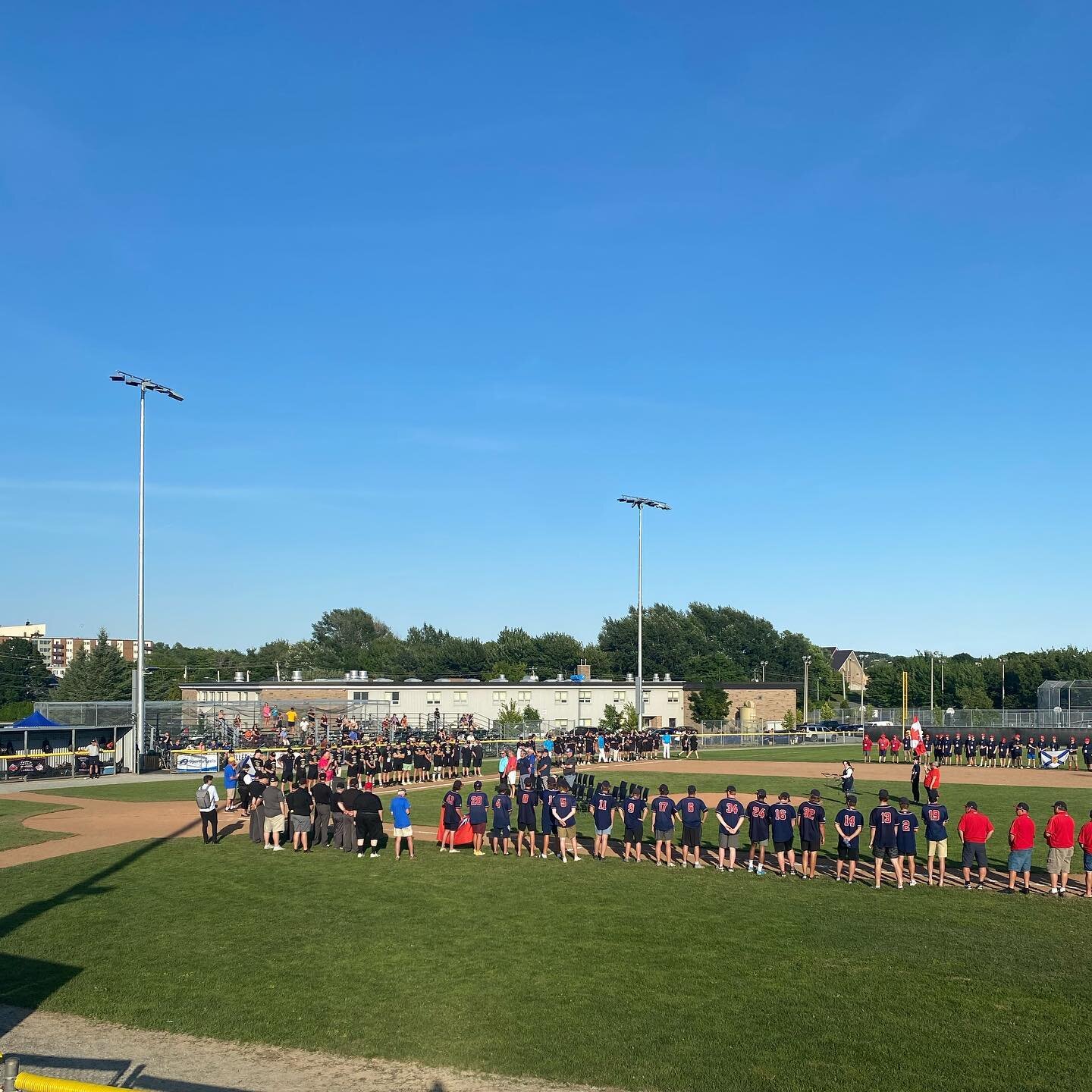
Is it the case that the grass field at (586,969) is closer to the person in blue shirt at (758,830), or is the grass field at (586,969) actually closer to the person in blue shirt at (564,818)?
the person in blue shirt at (758,830)

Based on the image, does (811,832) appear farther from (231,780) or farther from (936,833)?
(231,780)

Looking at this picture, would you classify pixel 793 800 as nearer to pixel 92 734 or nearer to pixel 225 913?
pixel 225 913

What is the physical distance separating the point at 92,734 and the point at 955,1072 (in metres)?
48.2

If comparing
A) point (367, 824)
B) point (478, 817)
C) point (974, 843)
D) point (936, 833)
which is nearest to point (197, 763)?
point (367, 824)

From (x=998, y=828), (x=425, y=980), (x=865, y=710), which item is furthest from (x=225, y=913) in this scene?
(x=865, y=710)

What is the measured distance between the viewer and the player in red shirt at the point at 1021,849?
17.6 m

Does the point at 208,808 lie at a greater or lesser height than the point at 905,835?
lesser

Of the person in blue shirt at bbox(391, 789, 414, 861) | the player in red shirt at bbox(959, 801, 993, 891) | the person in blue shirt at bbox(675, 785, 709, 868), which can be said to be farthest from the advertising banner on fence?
the player in red shirt at bbox(959, 801, 993, 891)

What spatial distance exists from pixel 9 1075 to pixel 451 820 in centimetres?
1646

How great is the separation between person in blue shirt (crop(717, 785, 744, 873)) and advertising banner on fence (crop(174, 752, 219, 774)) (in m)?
31.2

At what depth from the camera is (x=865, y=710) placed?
291 feet

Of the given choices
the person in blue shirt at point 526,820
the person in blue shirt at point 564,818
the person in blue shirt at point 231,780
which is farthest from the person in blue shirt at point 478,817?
the person in blue shirt at point 231,780

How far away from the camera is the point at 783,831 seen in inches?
754

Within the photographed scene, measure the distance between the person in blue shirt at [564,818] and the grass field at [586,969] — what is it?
1.18m
